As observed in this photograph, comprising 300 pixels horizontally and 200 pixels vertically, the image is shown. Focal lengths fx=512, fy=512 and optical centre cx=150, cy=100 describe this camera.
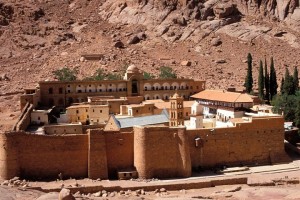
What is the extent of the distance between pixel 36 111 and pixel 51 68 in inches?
1212

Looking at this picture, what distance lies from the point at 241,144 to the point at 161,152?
646 centimetres

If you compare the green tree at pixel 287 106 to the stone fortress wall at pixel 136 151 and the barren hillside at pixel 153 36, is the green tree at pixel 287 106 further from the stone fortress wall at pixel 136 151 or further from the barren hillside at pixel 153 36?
the barren hillside at pixel 153 36

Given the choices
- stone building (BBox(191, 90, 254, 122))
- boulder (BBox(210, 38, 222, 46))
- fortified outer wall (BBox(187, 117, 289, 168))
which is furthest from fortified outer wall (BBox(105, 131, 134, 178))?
boulder (BBox(210, 38, 222, 46))

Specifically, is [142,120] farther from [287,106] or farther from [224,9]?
[224,9]

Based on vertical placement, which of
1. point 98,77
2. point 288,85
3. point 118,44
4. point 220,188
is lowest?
point 220,188

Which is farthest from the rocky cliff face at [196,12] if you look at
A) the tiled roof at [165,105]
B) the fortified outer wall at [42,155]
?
the fortified outer wall at [42,155]

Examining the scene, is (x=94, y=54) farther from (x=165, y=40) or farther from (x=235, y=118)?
(x=235, y=118)

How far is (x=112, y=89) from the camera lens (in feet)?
168

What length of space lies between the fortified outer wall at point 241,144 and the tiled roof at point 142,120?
4.48 metres

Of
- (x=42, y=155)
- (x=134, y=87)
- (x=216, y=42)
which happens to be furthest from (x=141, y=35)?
(x=42, y=155)

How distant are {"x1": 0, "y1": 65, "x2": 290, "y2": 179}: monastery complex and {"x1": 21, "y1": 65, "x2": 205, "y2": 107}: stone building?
1.38 meters

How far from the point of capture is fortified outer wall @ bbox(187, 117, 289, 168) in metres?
36.5

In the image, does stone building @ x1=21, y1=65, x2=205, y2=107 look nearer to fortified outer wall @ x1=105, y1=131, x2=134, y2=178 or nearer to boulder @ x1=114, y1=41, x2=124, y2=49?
fortified outer wall @ x1=105, y1=131, x2=134, y2=178

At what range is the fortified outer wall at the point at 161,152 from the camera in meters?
34.4
